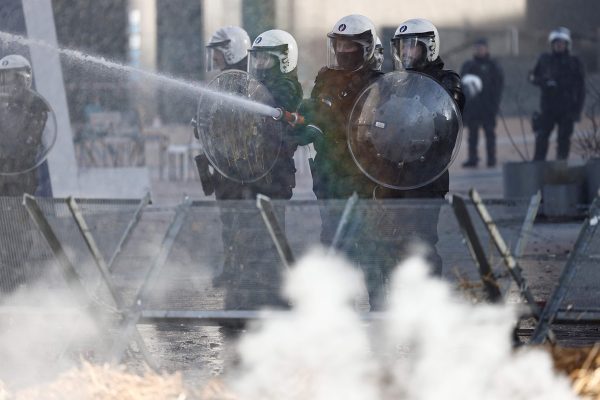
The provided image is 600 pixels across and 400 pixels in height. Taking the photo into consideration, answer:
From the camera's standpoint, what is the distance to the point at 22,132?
945 cm

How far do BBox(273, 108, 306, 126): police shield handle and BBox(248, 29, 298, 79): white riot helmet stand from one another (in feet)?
1.50

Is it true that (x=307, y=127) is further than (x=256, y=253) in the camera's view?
Yes

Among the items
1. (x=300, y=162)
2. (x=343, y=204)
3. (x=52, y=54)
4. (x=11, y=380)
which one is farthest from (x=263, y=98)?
(x=300, y=162)

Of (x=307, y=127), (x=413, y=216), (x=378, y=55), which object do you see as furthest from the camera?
(x=378, y=55)

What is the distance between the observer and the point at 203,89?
326 inches

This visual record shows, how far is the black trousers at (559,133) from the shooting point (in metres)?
16.0

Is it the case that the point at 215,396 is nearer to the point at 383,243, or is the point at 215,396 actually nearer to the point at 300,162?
the point at 383,243

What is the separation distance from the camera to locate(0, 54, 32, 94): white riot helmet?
30.9 ft

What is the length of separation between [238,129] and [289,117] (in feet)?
1.29

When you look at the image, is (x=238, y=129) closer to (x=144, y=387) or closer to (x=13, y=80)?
(x=13, y=80)

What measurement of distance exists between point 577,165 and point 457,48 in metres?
9.62

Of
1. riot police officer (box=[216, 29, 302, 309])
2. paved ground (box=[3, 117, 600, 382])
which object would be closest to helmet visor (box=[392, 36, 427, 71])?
riot police officer (box=[216, 29, 302, 309])

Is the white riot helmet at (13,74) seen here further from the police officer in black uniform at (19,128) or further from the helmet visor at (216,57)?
the helmet visor at (216,57)

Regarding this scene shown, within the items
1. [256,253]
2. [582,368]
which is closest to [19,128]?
[256,253]
